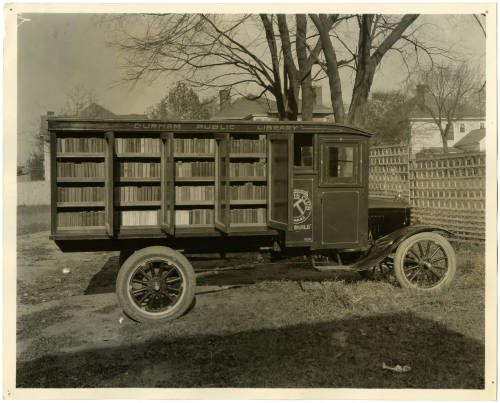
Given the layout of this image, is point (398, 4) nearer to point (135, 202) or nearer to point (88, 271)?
point (135, 202)

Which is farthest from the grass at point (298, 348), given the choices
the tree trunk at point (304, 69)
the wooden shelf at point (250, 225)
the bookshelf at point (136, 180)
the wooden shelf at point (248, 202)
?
the tree trunk at point (304, 69)

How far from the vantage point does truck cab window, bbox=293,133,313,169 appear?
6418mm

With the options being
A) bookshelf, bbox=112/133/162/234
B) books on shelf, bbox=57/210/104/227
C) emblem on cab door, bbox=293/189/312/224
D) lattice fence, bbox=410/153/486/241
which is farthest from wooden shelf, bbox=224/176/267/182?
lattice fence, bbox=410/153/486/241

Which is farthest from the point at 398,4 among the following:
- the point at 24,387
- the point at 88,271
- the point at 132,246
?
the point at 88,271

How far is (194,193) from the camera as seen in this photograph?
6.12 meters

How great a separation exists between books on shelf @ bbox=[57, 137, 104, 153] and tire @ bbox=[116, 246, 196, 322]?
1387mm

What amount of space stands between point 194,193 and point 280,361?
2.45 meters

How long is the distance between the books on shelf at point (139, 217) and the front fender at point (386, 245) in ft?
9.36

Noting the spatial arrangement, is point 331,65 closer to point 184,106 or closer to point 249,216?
point 249,216

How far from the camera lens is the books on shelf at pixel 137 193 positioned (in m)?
5.93

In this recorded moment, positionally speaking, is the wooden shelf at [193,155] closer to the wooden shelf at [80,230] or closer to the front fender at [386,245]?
the wooden shelf at [80,230]

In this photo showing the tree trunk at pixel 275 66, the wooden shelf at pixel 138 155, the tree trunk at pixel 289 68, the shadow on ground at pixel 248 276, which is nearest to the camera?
the wooden shelf at pixel 138 155

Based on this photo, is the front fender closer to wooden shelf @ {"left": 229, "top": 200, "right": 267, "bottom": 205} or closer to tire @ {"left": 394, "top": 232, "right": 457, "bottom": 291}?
tire @ {"left": 394, "top": 232, "right": 457, "bottom": 291}

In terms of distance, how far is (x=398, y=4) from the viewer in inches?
213
